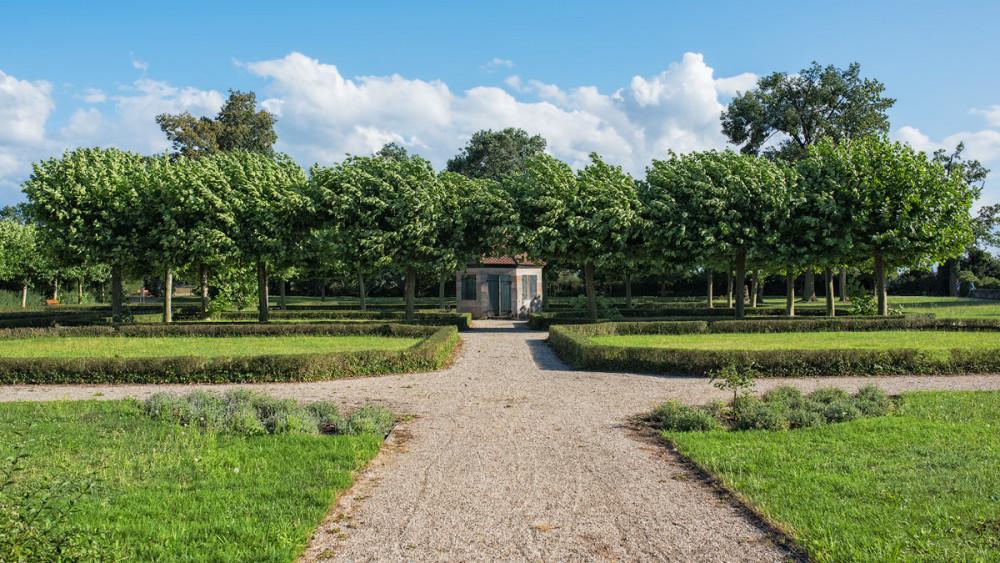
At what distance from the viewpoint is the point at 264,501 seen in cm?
642

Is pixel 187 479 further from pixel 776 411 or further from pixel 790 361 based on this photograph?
pixel 790 361

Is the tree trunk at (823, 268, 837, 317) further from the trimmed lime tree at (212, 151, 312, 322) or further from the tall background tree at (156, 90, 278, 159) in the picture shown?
the tall background tree at (156, 90, 278, 159)

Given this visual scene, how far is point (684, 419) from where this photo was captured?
990 centimetres

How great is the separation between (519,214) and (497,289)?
10.1 metres

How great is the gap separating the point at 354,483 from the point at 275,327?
18210 millimetres

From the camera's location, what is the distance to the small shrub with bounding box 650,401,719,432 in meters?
9.83

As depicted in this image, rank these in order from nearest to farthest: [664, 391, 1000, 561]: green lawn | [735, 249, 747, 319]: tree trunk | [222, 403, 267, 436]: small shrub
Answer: [664, 391, 1000, 561]: green lawn → [222, 403, 267, 436]: small shrub → [735, 249, 747, 319]: tree trunk

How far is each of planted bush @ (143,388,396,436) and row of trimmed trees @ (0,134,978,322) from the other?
1694 centimetres

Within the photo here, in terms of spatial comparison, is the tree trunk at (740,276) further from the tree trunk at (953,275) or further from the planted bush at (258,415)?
the tree trunk at (953,275)

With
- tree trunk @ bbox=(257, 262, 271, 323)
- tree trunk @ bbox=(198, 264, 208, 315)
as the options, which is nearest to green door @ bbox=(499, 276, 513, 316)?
tree trunk @ bbox=(257, 262, 271, 323)

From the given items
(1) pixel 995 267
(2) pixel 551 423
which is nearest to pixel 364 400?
(2) pixel 551 423

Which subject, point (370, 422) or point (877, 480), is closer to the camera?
point (877, 480)

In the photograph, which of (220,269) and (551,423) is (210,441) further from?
(220,269)

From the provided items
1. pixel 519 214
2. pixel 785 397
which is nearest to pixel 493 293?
pixel 519 214
